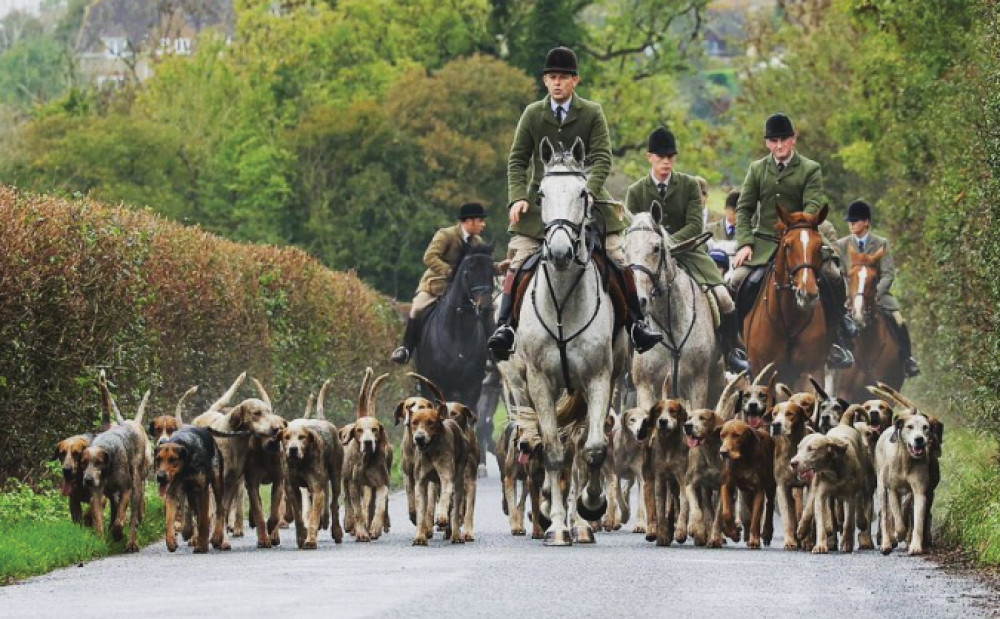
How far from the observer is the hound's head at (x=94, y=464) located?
18.8m

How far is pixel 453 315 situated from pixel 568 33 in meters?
47.5

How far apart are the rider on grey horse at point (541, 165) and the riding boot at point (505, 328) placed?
11 millimetres

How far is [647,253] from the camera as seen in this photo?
22.6 meters

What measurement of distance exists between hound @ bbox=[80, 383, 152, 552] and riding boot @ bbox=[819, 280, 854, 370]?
26.7 ft

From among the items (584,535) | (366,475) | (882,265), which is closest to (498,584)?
(584,535)

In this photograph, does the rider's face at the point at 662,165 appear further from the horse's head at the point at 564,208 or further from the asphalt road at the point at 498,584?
the asphalt road at the point at 498,584

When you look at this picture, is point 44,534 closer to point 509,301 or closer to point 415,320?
point 509,301

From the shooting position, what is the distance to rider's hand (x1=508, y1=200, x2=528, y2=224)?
801 inches

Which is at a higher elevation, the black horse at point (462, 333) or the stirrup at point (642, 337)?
the black horse at point (462, 333)

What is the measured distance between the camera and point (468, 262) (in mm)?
29547

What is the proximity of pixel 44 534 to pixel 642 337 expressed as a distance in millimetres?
4785

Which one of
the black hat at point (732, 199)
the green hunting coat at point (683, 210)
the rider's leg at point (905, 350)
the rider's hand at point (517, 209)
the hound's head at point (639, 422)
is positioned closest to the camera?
the rider's hand at point (517, 209)

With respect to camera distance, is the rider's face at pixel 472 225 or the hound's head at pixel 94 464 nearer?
the hound's head at pixel 94 464

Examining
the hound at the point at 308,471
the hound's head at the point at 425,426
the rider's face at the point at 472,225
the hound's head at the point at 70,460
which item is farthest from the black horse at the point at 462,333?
the hound's head at the point at 70,460
